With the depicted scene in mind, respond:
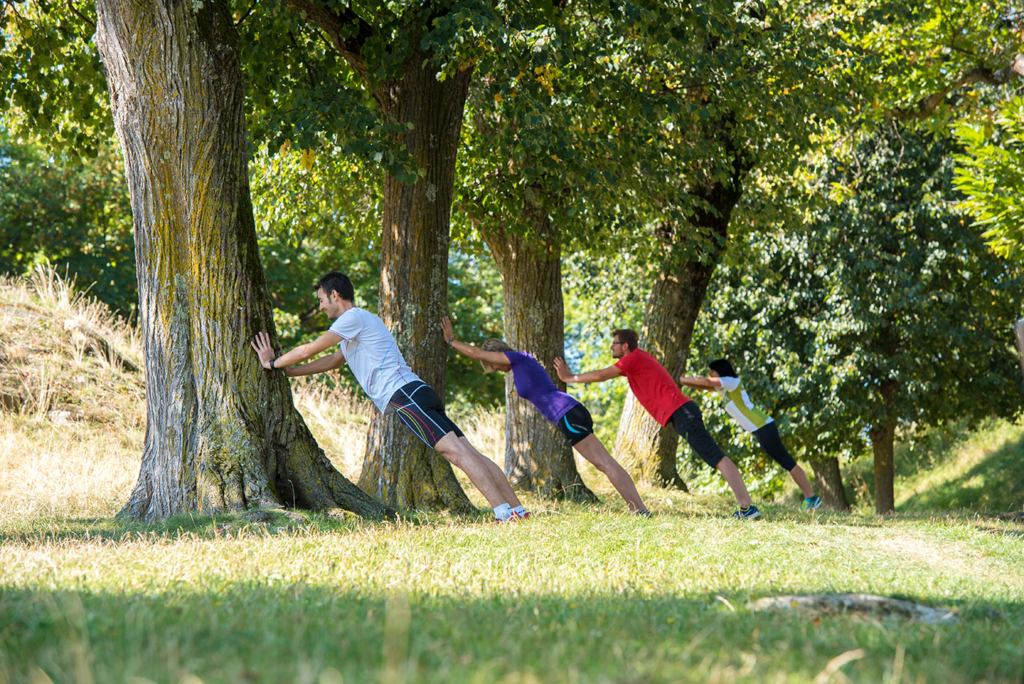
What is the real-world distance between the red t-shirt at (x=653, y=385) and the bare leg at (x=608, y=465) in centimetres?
99

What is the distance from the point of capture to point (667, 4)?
9312mm

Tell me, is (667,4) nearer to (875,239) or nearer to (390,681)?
(390,681)

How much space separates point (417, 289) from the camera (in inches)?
346

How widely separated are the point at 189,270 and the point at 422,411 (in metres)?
2.17

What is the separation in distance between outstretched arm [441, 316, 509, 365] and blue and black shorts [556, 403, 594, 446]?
789 mm

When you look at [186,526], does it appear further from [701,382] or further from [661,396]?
[701,382]

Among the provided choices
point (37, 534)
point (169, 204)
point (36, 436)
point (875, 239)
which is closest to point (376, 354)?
point (169, 204)

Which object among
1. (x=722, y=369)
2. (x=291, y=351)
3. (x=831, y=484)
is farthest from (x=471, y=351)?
(x=831, y=484)

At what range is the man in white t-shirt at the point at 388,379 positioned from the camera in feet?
22.8

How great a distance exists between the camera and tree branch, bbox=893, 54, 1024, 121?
49.1ft

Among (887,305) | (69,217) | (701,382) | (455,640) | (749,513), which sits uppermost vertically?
(69,217)

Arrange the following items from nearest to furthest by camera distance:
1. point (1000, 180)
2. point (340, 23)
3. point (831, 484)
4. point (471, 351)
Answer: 1. point (1000, 180)
2. point (471, 351)
3. point (340, 23)
4. point (831, 484)

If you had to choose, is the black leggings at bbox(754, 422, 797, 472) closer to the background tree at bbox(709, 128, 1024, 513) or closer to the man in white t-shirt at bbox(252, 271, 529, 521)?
the man in white t-shirt at bbox(252, 271, 529, 521)

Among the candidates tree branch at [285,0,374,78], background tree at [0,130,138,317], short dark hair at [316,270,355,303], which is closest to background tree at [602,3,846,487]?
tree branch at [285,0,374,78]
